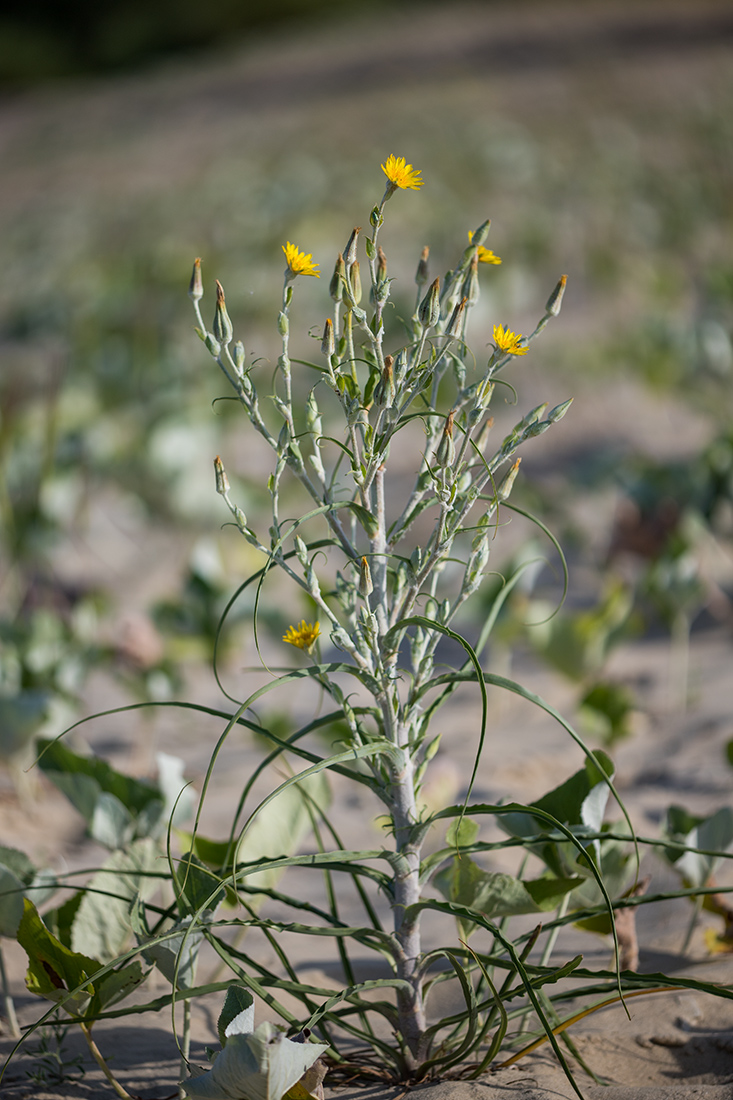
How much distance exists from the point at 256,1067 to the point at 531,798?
2.84ft

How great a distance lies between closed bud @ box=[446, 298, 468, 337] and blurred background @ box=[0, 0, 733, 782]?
0.75 metres

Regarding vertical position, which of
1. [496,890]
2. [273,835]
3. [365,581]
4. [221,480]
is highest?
[221,480]

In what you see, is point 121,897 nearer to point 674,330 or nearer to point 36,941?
point 36,941

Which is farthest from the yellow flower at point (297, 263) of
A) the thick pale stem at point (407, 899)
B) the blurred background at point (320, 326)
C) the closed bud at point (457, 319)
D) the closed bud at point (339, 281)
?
the blurred background at point (320, 326)

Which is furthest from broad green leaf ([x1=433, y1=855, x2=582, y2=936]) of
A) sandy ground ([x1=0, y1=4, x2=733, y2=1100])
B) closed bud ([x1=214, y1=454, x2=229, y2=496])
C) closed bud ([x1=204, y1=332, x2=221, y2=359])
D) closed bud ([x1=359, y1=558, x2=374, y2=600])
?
closed bud ([x1=204, y1=332, x2=221, y2=359])

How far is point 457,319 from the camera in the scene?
80 cm

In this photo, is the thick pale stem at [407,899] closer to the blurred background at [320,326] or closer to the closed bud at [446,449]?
the closed bud at [446,449]

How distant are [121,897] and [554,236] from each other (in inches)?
181

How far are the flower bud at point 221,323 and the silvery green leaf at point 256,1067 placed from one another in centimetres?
53

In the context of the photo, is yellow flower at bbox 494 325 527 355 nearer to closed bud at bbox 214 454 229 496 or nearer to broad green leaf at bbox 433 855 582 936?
closed bud at bbox 214 454 229 496

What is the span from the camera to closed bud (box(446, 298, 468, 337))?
0.79m

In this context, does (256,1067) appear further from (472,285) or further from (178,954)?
(472,285)

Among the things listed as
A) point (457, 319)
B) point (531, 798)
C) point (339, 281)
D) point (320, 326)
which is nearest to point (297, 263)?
A: point (339, 281)

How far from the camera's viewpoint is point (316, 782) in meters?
1.07
